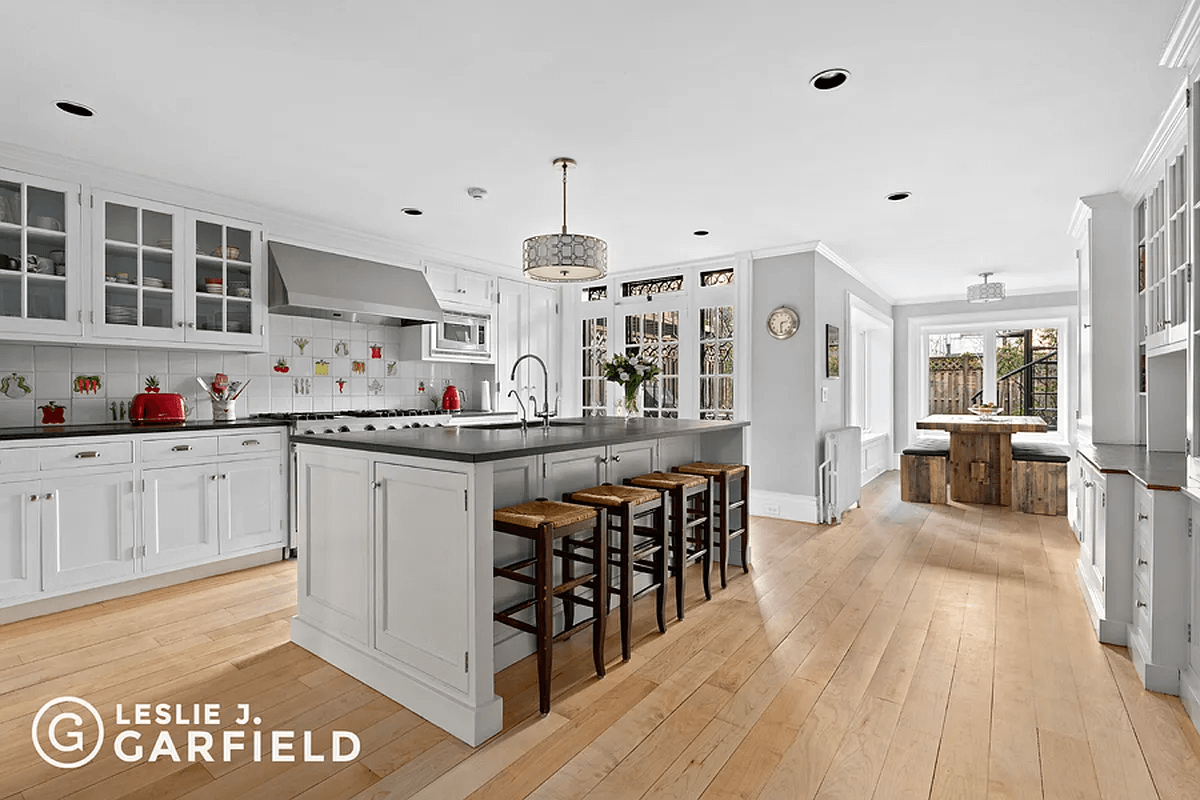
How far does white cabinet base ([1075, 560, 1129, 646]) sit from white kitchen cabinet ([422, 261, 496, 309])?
5030 mm

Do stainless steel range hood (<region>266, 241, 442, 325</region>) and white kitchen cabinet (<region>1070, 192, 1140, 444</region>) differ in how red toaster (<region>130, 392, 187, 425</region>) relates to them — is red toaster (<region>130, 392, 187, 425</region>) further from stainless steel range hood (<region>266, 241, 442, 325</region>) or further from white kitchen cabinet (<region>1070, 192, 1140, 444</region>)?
white kitchen cabinet (<region>1070, 192, 1140, 444</region>)

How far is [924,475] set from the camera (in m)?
6.09

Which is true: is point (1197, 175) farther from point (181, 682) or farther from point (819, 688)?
point (181, 682)

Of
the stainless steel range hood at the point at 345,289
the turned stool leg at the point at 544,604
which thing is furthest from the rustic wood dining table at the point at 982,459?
the turned stool leg at the point at 544,604

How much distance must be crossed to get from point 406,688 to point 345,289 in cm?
325

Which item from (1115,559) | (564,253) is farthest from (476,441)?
(1115,559)

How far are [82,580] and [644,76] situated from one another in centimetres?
379

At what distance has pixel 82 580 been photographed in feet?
10.6

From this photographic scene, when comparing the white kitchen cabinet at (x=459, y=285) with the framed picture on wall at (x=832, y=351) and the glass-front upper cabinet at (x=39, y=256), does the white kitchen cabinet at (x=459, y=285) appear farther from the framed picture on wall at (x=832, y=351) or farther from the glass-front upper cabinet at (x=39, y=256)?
the framed picture on wall at (x=832, y=351)

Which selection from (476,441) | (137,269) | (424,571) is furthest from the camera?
(137,269)

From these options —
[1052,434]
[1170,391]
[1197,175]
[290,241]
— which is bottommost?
[1052,434]

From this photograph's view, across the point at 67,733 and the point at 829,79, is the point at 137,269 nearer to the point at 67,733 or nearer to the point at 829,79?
the point at 67,733

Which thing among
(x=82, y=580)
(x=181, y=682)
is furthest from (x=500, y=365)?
(x=181, y=682)

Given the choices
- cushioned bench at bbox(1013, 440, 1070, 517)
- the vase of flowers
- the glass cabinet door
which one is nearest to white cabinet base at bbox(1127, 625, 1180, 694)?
the vase of flowers
